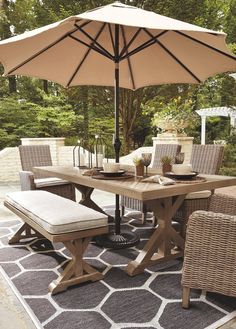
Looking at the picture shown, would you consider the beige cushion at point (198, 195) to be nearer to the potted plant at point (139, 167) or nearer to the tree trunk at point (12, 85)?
the potted plant at point (139, 167)

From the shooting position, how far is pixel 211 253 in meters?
2.06

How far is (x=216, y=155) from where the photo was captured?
3.69m

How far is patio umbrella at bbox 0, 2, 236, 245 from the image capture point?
3.07 meters

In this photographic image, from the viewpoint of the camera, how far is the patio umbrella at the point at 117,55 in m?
3.07

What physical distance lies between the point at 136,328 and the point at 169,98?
28.3 ft

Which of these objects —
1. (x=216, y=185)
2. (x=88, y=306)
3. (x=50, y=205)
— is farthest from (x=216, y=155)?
(x=88, y=306)

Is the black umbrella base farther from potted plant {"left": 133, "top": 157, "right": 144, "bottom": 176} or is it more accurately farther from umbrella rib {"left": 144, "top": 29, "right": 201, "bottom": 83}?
umbrella rib {"left": 144, "top": 29, "right": 201, "bottom": 83}

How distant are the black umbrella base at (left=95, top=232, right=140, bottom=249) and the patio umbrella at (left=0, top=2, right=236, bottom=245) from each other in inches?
1.0

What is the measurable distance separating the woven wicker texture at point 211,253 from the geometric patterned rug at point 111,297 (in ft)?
0.71

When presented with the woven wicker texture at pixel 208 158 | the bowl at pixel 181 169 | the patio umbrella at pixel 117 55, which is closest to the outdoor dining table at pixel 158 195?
the bowl at pixel 181 169

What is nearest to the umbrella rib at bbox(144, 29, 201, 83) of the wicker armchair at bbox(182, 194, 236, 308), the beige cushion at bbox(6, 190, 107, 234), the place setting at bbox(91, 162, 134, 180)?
the place setting at bbox(91, 162, 134, 180)

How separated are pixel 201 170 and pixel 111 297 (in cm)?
198

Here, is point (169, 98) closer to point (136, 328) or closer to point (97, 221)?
point (97, 221)

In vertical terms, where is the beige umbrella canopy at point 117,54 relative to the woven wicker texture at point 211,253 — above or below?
above
